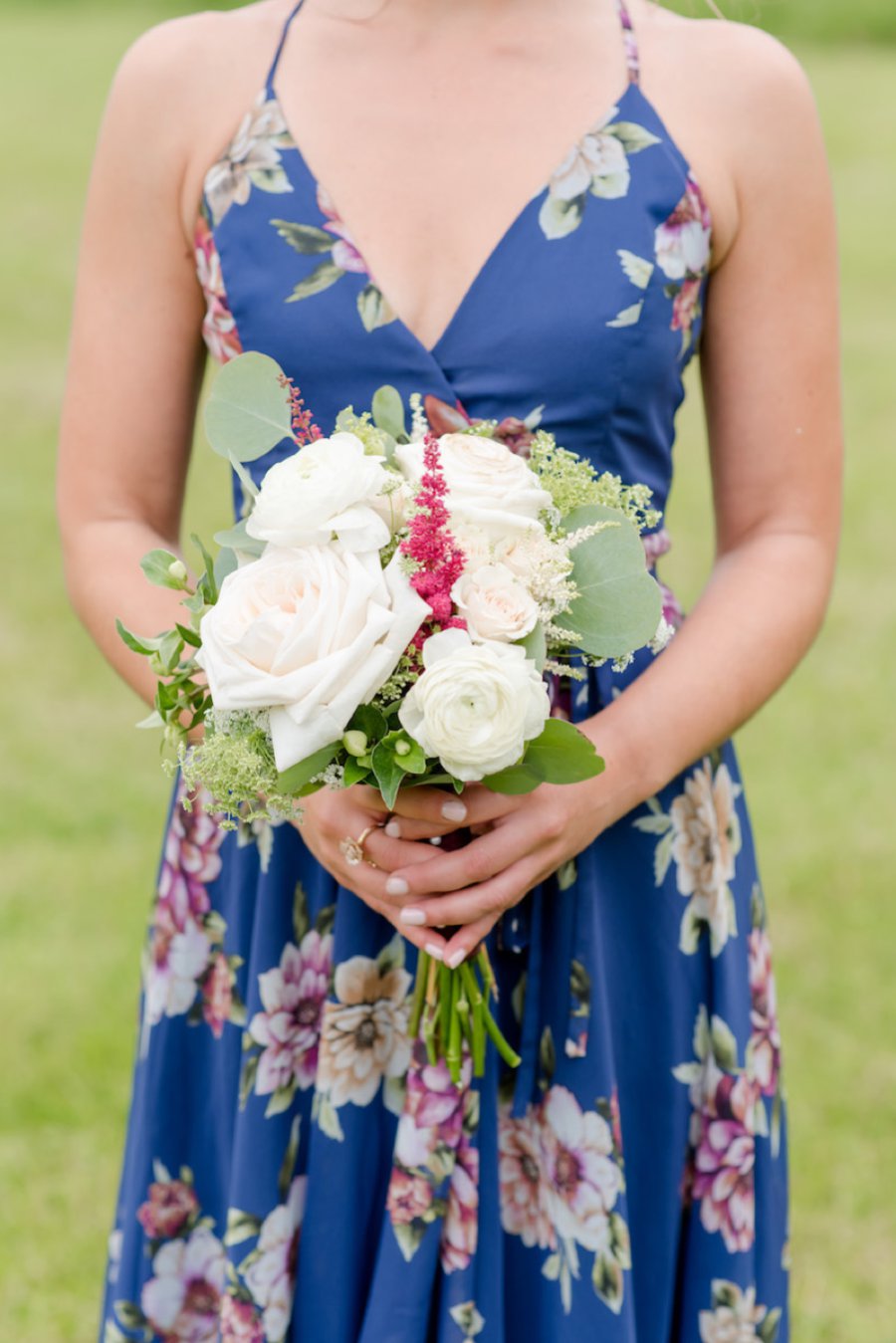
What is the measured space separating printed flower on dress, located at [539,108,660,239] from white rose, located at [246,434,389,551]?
0.59 meters

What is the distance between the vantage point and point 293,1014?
209 centimetres

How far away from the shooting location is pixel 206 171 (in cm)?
202

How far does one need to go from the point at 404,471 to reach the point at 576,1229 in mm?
1009

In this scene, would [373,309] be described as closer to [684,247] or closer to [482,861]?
[684,247]

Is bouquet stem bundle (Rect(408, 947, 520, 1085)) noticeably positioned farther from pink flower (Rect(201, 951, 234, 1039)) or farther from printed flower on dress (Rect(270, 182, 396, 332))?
printed flower on dress (Rect(270, 182, 396, 332))

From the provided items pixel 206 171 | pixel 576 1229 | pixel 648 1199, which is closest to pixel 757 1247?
pixel 648 1199

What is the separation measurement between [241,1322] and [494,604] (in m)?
1.12

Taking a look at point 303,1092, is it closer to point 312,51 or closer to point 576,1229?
point 576,1229

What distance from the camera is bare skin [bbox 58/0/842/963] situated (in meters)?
1.98

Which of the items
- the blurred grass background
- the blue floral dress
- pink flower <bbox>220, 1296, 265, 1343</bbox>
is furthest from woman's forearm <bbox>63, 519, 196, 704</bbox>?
the blurred grass background

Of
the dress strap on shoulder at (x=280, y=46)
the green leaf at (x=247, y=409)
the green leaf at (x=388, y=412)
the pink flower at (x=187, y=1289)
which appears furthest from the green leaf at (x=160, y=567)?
the pink flower at (x=187, y=1289)

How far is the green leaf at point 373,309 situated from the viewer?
75.8 inches

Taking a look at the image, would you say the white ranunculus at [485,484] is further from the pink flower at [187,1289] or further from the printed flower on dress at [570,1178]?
the pink flower at [187,1289]

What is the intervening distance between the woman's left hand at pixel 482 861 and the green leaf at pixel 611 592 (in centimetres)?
23
